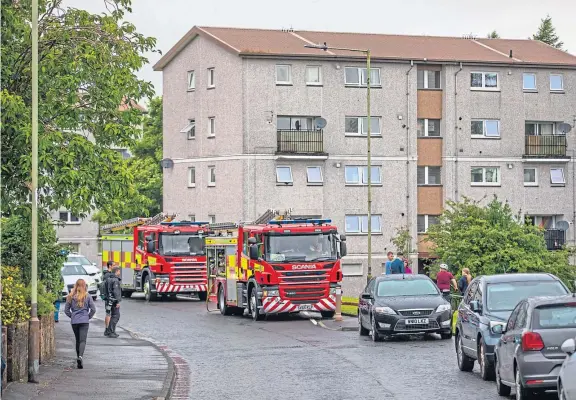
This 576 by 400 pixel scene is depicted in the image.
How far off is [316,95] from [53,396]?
46.3 meters

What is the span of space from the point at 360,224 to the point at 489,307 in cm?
4419

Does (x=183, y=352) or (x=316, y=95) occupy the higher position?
(x=316, y=95)

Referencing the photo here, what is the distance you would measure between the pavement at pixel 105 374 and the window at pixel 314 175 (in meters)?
34.5

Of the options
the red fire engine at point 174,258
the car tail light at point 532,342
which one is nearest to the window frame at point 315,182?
the red fire engine at point 174,258

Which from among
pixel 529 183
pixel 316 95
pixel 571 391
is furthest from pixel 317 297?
pixel 529 183

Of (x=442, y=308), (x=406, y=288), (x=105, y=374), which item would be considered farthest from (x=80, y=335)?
(x=406, y=288)

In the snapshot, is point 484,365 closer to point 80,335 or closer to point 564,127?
point 80,335

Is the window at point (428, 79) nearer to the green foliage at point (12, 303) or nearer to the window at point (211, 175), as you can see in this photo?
the window at point (211, 175)

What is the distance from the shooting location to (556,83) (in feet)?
220

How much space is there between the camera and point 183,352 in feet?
88.0

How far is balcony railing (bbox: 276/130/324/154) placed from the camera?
62.4 meters

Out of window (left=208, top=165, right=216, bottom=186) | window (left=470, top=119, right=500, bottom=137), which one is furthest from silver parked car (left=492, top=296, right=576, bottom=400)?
window (left=470, top=119, right=500, bottom=137)

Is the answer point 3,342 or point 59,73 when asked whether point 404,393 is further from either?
point 59,73

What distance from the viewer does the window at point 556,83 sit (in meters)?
67.1
